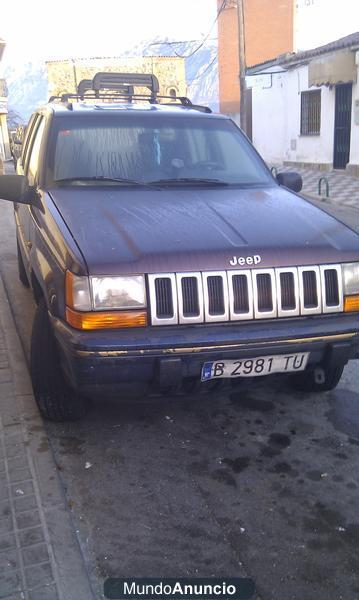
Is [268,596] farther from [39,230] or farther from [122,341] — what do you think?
[39,230]

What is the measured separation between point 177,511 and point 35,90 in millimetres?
155045

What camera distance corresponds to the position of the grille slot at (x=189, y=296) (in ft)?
9.08

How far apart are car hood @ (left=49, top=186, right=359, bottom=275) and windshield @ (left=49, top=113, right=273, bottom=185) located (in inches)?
10.2

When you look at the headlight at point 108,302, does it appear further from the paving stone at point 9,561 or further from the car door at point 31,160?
the car door at point 31,160

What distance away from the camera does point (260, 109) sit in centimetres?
2342

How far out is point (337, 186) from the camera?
14.9m

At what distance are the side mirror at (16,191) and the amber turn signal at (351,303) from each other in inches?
85.8

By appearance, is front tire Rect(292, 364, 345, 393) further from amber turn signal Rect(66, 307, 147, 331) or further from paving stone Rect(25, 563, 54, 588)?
paving stone Rect(25, 563, 54, 588)

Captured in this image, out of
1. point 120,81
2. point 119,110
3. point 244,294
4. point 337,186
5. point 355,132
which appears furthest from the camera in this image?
point 355,132

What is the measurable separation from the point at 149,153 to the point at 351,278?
6.05 feet

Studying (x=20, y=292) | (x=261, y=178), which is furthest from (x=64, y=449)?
(x=20, y=292)

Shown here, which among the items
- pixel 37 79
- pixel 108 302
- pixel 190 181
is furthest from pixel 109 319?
pixel 37 79

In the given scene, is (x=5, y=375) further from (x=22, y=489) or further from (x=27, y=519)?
(x=27, y=519)

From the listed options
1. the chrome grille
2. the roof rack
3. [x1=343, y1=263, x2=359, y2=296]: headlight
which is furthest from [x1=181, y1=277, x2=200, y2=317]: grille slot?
the roof rack
